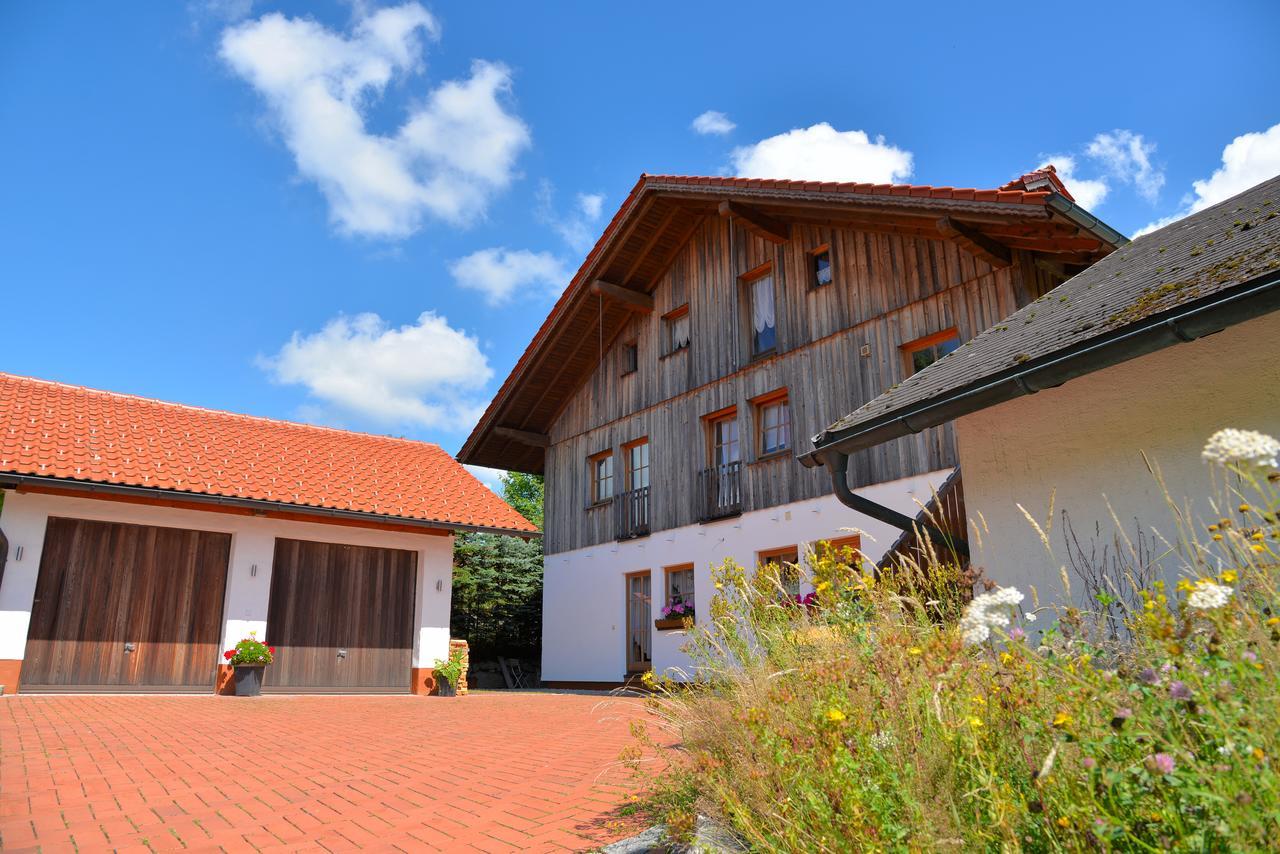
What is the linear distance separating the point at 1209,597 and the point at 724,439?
41.4 ft

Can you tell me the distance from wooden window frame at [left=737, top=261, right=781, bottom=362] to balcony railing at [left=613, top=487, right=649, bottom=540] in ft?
11.4

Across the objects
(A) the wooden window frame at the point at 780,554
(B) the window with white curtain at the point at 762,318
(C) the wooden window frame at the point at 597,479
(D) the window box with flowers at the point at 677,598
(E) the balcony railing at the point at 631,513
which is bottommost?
(D) the window box with flowers at the point at 677,598

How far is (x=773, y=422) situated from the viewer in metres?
13.7

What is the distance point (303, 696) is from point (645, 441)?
7400mm

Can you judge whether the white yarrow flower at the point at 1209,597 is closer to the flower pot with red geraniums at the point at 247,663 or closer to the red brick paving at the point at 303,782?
the red brick paving at the point at 303,782

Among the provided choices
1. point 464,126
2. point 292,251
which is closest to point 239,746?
point 464,126

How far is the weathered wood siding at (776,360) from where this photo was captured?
11.1 meters

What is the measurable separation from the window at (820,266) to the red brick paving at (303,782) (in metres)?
7.96

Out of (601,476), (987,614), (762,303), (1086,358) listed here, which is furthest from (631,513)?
(987,614)

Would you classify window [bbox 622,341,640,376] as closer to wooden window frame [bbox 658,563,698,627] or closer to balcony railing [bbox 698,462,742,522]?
balcony railing [bbox 698,462,742,522]

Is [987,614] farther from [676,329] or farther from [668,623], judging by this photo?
[676,329]

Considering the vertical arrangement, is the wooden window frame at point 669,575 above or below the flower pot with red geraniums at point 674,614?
above

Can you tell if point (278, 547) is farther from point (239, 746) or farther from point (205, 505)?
point (239, 746)

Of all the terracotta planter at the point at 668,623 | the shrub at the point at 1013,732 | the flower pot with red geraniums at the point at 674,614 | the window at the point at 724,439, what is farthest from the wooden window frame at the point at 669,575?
the shrub at the point at 1013,732
